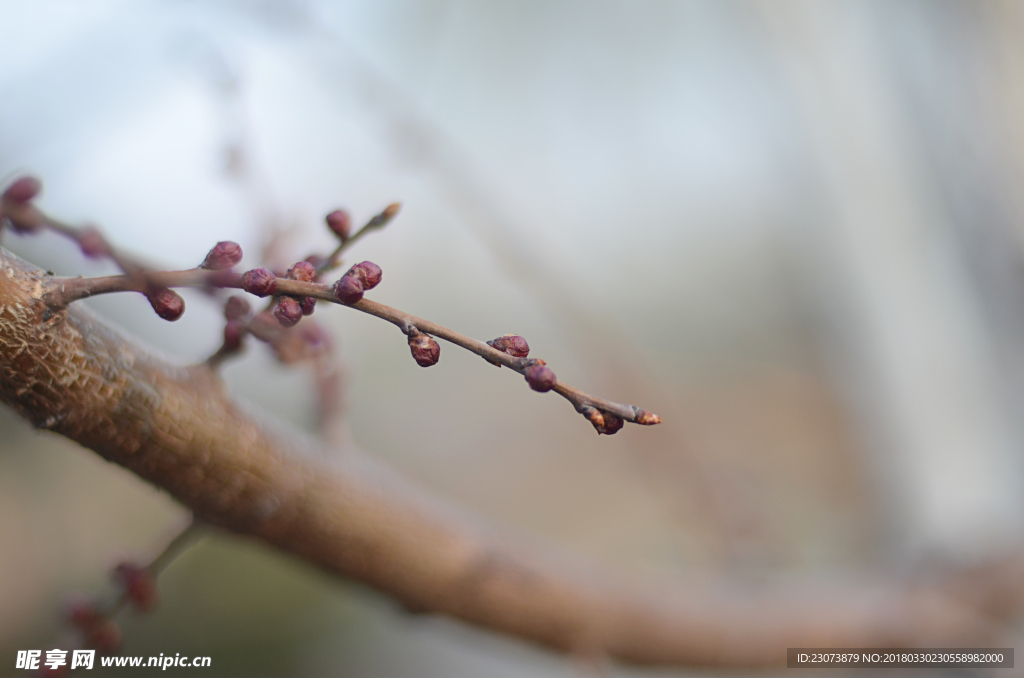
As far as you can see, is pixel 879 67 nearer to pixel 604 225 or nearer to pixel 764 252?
pixel 604 225

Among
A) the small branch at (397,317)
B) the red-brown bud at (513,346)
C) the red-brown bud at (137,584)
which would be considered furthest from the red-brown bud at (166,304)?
the red-brown bud at (137,584)

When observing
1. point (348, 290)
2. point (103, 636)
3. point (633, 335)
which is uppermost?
point (633, 335)

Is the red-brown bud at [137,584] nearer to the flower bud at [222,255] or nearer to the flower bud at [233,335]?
the flower bud at [233,335]

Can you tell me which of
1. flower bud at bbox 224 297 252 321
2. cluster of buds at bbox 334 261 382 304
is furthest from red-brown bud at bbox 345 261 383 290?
flower bud at bbox 224 297 252 321

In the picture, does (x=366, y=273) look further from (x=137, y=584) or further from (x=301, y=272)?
(x=137, y=584)

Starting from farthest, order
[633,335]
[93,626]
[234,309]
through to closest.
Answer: [633,335] < [93,626] < [234,309]

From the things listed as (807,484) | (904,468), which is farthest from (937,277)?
(807,484)

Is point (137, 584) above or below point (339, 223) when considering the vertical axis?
below

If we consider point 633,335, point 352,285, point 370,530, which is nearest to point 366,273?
point 352,285
